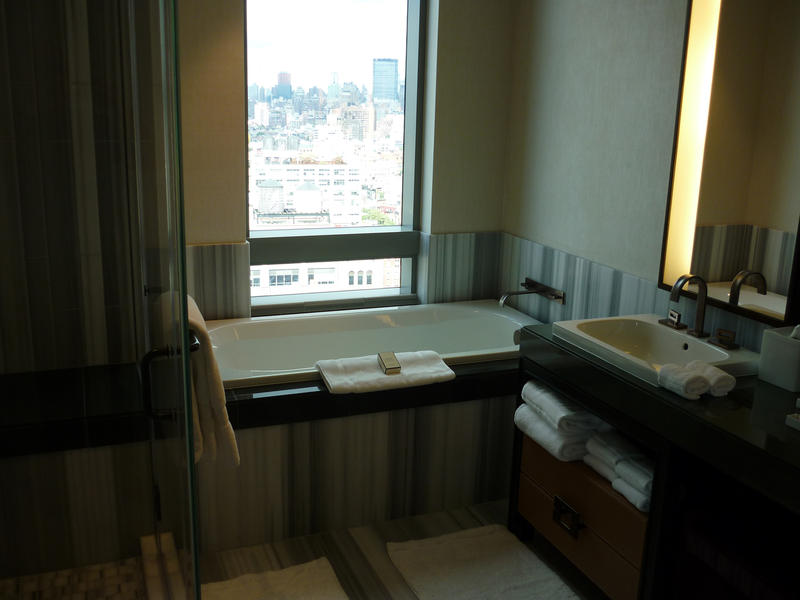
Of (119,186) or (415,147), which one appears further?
(415,147)

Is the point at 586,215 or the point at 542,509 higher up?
the point at 586,215

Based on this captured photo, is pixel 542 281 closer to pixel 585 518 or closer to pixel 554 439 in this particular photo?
pixel 554 439

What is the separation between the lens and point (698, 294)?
2547 mm

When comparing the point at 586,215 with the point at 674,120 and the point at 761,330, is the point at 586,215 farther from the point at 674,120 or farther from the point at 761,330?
the point at 761,330

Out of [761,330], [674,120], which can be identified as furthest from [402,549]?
[674,120]

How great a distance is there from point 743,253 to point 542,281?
3.89 feet

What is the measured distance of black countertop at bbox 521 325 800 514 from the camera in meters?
1.77

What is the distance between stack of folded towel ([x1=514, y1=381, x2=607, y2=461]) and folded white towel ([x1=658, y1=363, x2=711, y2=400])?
0.36 meters

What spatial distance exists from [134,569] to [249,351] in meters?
2.43

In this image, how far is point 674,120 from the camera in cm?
272

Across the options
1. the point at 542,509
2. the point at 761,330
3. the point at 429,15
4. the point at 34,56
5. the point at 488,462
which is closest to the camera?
the point at 34,56

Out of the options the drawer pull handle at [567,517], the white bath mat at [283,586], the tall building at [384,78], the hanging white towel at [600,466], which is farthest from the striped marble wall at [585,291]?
the white bath mat at [283,586]

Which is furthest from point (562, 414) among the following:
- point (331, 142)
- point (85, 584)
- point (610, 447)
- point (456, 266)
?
point (331, 142)

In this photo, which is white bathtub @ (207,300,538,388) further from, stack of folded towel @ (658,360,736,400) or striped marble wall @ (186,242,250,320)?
stack of folded towel @ (658,360,736,400)
